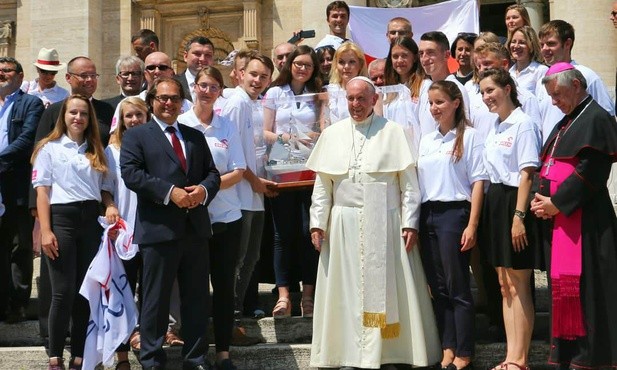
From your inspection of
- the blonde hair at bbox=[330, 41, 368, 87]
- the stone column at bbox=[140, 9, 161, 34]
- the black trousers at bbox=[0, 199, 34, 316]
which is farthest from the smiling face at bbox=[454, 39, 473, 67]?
the stone column at bbox=[140, 9, 161, 34]

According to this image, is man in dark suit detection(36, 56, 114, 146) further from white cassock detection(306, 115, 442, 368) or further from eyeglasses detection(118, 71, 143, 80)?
white cassock detection(306, 115, 442, 368)

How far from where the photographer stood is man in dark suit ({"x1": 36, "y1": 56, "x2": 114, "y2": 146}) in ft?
28.5

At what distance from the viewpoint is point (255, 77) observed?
8875 millimetres

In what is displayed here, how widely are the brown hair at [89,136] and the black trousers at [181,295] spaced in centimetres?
101

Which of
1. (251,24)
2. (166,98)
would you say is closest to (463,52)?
(166,98)

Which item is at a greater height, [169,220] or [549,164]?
[549,164]

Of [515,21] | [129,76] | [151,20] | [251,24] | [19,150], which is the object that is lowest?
[19,150]

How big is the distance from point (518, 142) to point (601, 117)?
25.2 inches

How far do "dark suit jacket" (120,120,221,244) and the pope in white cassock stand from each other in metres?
0.93

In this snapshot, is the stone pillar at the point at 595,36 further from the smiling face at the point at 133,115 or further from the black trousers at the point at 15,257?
the black trousers at the point at 15,257

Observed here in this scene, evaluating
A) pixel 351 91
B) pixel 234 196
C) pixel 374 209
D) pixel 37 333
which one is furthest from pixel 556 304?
pixel 37 333

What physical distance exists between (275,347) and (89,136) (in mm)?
2362

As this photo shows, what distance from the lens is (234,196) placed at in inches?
322

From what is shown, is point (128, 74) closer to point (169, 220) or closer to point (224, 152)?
point (224, 152)
